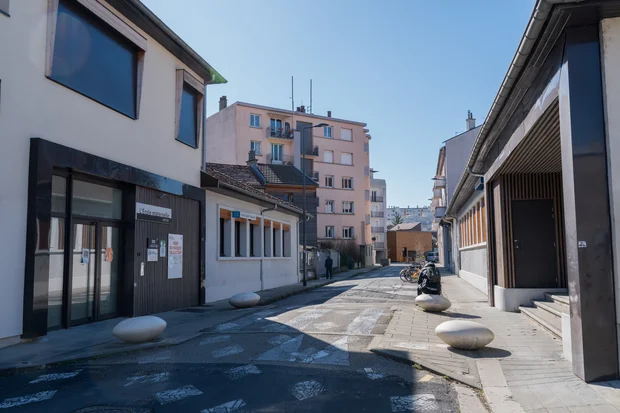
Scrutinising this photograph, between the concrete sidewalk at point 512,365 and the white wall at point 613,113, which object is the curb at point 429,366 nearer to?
the concrete sidewalk at point 512,365

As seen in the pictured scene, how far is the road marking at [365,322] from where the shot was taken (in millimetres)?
9883

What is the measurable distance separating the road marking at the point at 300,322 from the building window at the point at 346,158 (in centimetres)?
4566

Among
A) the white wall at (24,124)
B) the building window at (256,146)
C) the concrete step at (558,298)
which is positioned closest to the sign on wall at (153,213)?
the white wall at (24,124)

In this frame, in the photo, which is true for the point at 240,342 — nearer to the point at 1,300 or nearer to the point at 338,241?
the point at 1,300

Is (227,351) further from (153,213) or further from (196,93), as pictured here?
(196,93)

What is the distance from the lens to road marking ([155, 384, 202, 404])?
17.7 ft

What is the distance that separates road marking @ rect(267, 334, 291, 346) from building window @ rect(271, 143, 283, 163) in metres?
44.3

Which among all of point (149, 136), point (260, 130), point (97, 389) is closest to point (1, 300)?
point (97, 389)

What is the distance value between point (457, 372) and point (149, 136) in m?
9.05

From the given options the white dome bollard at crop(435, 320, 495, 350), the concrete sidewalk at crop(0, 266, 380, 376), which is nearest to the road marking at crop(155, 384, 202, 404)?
the concrete sidewalk at crop(0, 266, 380, 376)

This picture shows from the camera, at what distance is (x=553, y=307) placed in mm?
9812

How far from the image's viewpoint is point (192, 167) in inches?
580

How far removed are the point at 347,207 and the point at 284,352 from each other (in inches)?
1972

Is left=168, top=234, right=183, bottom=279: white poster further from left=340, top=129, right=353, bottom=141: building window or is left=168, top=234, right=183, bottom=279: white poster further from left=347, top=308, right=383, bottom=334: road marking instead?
left=340, top=129, right=353, bottom=141: building window
